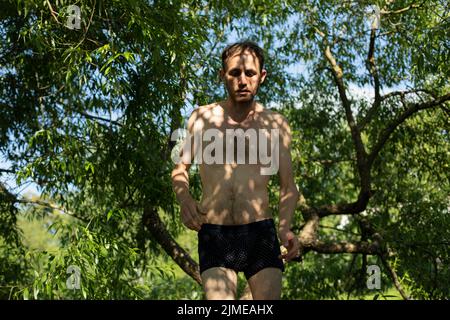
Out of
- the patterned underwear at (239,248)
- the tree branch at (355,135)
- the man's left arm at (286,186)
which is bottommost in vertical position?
the patterned underwear at (239,248)

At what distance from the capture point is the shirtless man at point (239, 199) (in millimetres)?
2850

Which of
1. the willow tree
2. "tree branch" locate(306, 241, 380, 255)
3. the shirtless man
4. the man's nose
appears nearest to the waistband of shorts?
the shirtless man

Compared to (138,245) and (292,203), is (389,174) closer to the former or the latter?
(138,245)

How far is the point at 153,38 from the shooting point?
6.52 metres

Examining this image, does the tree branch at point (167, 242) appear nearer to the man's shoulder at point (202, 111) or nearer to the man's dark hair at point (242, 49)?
the man's shoulder at point (202, 111)

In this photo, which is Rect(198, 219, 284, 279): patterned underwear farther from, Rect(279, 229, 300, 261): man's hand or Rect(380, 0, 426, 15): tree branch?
Rect(380, 0, 426, 15): tree branch

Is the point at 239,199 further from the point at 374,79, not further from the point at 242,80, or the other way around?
the point at 374,79

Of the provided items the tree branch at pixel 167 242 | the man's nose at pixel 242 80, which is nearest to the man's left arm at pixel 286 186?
the man's nose at pixel 242 80

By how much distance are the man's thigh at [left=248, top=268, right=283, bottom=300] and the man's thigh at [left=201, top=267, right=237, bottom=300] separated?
0.09 metres

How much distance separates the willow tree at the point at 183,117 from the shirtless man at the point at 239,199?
130 inches

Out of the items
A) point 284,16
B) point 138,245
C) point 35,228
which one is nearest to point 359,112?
point 284,16

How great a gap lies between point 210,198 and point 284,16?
6925 mm

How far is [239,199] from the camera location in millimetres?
3004

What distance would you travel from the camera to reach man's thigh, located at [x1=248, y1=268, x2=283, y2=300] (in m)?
2.81
